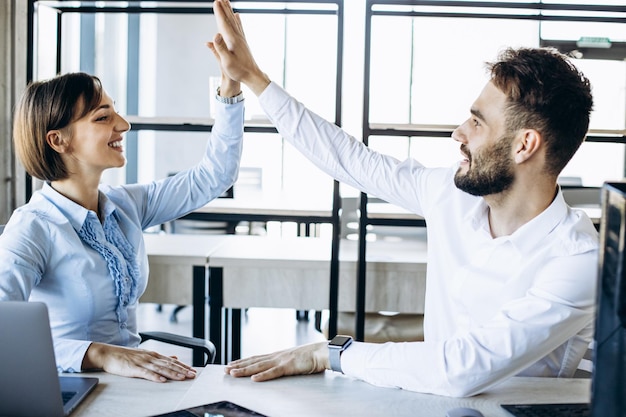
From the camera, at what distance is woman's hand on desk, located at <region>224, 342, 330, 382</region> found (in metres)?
1.45

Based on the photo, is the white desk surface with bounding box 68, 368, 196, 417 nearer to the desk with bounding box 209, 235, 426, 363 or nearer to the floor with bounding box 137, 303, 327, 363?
the desk with bounding box 209, 235, 426, 363

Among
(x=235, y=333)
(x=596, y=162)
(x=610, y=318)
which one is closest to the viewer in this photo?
(x=610, y=318)

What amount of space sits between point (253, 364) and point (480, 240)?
2.15 feet

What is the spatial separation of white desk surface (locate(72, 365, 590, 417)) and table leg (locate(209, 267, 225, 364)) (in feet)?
4.98

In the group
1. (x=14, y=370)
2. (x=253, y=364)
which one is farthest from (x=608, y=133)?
(x=14, y=370)

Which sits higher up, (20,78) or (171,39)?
(171,39)

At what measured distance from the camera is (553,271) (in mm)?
1488

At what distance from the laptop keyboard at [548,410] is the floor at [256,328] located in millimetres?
3094

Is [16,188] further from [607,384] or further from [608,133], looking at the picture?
[607,384]

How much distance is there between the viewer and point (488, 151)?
1.75 m

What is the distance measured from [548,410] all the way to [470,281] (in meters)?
0.45

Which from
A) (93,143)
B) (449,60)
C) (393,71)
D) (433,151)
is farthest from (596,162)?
(93,143)

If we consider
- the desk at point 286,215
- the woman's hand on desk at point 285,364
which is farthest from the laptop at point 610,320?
the desk at point 286,215

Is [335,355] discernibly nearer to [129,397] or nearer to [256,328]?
[129,397]
